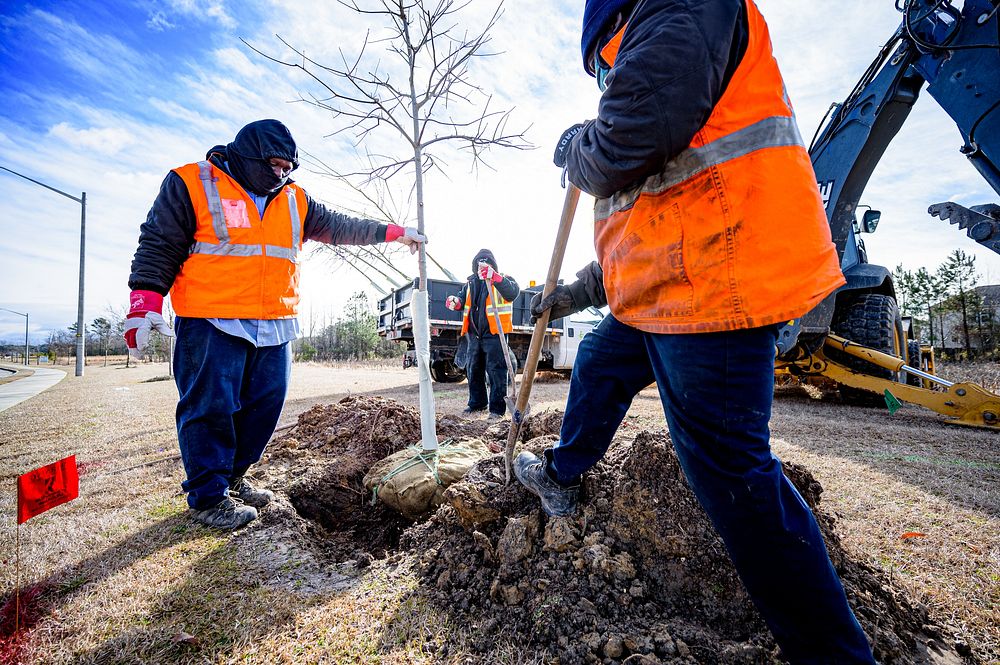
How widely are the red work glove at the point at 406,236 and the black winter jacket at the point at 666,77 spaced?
2.06m

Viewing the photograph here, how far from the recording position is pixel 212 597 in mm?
1529

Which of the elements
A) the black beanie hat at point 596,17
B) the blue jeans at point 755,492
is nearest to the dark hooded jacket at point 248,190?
the black beanie hat at point 596,17

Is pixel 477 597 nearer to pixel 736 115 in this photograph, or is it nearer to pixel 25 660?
pixel 25 660

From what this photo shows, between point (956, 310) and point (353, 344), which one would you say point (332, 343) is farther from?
point (956, 310)

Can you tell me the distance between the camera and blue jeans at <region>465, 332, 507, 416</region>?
17.8 feet

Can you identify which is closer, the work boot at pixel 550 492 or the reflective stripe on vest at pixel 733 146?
the reflective stripe on vest at pixel 733 146

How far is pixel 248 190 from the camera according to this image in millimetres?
2412

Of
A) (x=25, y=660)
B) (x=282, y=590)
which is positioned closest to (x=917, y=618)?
(x=282, y=590)

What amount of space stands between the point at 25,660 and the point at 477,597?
1.33 m

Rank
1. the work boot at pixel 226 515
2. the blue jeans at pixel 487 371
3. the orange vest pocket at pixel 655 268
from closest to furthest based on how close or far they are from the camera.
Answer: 1. the orange vest pocket at pixel 655 268
2. the work boot at pixel 226 515
3. the blue jeans at pixel 487 371

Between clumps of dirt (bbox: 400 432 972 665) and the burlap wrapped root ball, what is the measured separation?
1.72 ft

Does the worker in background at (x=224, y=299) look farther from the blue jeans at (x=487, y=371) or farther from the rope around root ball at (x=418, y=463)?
the blue jeans at (x=487, y=371)

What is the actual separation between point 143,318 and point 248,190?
0.87 meters

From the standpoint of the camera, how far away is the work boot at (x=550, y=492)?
65.7 inches
